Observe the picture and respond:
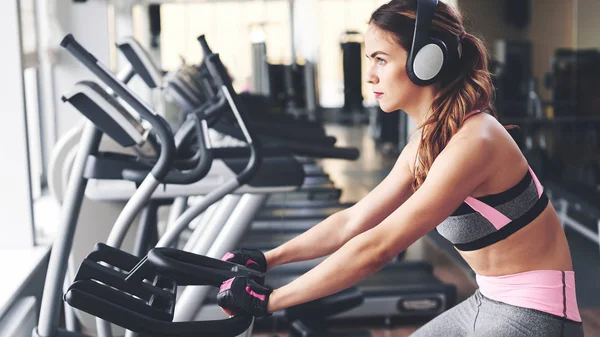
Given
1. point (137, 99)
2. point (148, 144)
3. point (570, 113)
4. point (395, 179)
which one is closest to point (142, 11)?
point (570, 113)

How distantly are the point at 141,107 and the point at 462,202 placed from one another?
3.19 ft

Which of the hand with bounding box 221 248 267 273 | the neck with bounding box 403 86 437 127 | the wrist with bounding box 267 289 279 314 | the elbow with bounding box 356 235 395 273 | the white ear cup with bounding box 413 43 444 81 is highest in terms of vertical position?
the white ear cup with bounding box 413 43 444 81

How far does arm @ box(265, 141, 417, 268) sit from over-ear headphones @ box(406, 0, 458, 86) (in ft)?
0.84

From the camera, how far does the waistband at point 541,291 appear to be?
1.44 meters

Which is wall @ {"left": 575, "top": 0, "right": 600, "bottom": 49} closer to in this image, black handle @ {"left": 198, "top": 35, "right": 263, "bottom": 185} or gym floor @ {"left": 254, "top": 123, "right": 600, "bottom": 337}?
gym floor @ {"left": 254, "top": 123, "right": 600, "bottom": 337}

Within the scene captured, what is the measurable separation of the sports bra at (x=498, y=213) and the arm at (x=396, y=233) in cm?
10

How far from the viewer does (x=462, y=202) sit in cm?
143

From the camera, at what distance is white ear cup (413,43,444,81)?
1.40 metres

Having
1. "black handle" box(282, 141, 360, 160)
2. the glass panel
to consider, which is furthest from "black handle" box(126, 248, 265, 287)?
the glass panel

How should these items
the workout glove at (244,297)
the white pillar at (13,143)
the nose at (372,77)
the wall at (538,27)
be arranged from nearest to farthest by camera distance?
the workout glove at (244,297) → the nose at (372,77) → the white pillar at (13,143) → the wall at (538,27)

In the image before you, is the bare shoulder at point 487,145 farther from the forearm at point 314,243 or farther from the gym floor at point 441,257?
the gym floor at point 441,257

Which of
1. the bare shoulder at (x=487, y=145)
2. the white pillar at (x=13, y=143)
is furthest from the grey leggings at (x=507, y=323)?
the white pillar at (x=13, y=143)

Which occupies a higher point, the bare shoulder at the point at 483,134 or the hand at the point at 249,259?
the bare shoulder at the point at 483,134

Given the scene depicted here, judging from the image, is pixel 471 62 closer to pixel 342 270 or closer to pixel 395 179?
pixel 395 179
